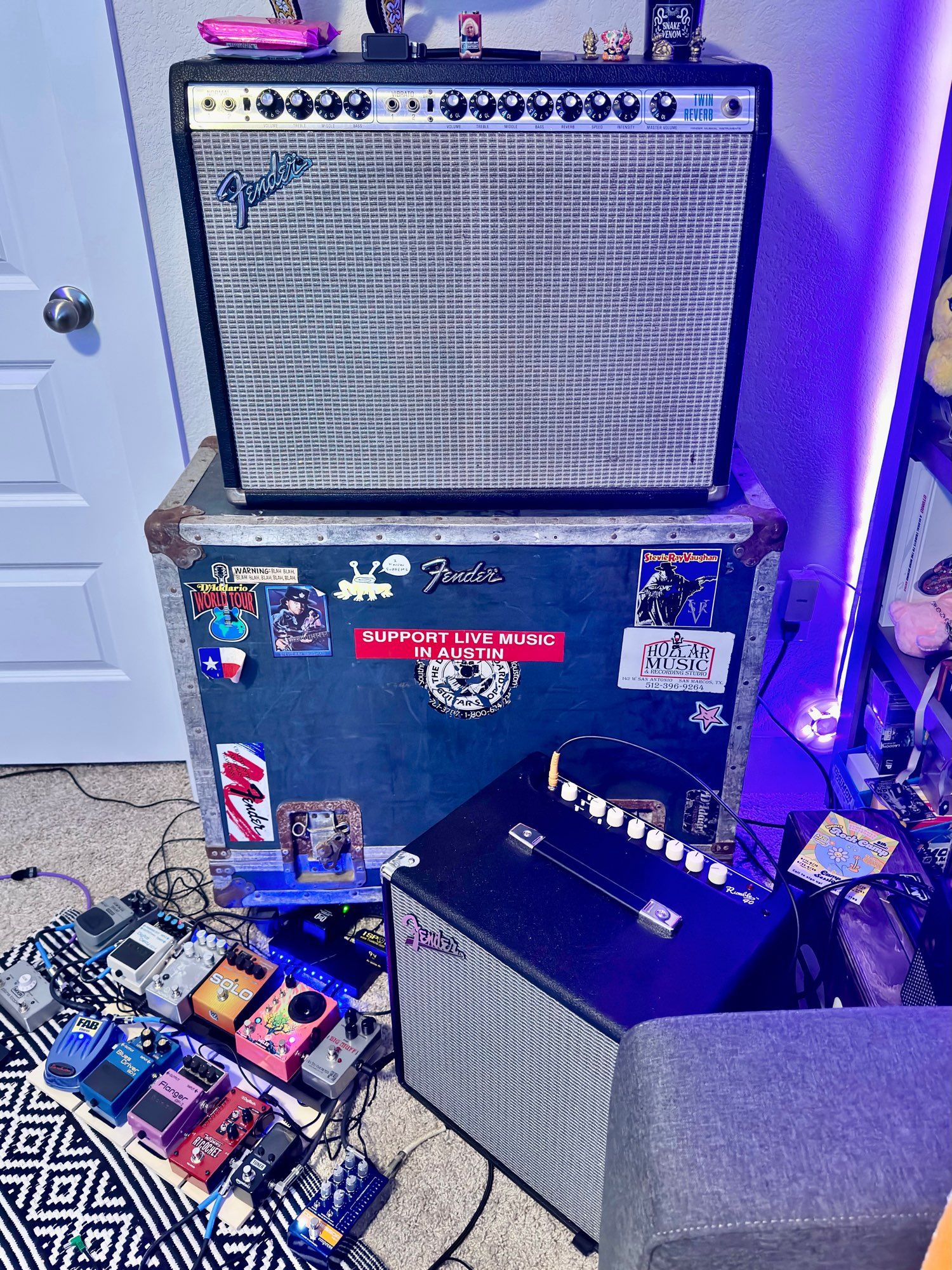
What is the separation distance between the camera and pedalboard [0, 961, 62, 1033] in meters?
1.39

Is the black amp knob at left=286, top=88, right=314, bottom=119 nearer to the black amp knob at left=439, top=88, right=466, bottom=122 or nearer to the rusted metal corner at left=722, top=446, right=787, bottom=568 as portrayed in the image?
the black amp knob at left=439, top=88, right=466, bottom=122

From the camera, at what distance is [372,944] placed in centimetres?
149

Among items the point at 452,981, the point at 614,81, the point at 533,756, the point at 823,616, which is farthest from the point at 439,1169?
the point at 614,81

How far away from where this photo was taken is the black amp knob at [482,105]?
994 mm

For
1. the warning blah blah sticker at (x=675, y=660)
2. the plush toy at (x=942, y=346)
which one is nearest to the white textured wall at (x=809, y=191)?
the plush toy at (x=942, y=346)

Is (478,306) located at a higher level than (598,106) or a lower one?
lower

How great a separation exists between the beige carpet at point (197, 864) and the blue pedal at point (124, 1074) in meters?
0.30

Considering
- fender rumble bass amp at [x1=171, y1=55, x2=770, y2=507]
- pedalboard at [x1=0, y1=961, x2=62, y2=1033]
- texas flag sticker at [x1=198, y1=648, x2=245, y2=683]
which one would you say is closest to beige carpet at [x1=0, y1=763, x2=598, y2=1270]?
pedalboard at [x1=0, y1=961, x2=62, y2=1033]

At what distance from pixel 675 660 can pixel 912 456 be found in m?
0.51

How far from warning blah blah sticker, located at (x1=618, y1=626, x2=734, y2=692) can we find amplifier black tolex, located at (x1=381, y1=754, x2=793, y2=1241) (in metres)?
0.19

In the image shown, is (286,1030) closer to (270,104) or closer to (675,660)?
(675,660)

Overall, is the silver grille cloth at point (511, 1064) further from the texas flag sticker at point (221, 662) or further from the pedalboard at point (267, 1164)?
the texas flag sticker at point (221, 662)

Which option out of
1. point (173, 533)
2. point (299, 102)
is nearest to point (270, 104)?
point (299, 102)

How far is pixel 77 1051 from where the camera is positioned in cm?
130
